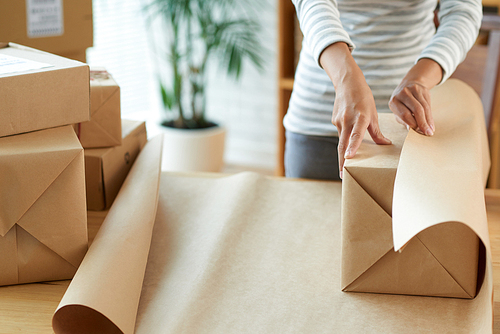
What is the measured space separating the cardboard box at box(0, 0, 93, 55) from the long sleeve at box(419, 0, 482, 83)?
65 cm

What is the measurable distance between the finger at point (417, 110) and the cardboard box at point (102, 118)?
45 centimetres

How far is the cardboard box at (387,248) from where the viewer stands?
56cm

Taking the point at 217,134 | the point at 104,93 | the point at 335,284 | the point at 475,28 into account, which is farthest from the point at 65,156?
the point at 217,134

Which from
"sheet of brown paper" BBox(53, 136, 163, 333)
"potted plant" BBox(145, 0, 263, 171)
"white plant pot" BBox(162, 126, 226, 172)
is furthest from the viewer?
"white plant pot" BBox(162, 126, 226, 172)

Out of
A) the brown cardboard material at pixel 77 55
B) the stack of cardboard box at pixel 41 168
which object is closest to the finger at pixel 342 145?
the stack of cardboard box at pixel 41 168

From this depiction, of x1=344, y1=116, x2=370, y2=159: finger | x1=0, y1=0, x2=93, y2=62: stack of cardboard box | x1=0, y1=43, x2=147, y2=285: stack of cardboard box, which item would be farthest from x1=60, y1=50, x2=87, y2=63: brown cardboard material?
x1=344, y1=116, x2=370, y2=159: finger

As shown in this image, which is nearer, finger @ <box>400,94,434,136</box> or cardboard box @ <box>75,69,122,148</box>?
finger @ <box>400,94,434,136</box>

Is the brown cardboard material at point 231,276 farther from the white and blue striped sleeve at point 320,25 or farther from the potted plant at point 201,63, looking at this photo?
the potted plant at point 201,63

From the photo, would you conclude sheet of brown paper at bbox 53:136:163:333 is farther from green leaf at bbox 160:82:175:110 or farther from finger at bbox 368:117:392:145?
green leaf at bbox 160:82:175:110

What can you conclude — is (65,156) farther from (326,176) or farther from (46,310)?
(326,176)

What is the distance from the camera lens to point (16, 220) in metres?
0.58

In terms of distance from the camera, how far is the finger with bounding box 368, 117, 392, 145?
2.09ft

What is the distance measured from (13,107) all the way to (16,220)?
5.5 inches

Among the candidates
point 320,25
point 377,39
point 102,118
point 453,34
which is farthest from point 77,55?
point 453,34
